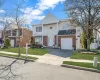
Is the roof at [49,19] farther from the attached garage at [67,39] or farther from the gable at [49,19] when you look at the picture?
the attached garage at [67,39]

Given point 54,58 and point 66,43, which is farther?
point 66,43

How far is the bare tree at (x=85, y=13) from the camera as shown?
63.2 ft

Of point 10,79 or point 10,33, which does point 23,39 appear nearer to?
point 10,33

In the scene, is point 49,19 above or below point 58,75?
above

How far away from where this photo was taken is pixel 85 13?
2014 centimetres

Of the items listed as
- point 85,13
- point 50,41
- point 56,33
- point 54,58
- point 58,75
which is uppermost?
point 85,13

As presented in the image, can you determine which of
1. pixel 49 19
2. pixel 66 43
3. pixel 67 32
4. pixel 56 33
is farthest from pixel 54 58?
pixel 49 19

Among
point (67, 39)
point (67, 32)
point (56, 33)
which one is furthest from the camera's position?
point (56, 33)

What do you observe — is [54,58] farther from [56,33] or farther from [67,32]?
[56,33]

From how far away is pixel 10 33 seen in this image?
39812 millimetres

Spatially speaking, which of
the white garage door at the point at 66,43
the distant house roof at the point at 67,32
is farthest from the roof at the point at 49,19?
the white garage door at the point at 66,43

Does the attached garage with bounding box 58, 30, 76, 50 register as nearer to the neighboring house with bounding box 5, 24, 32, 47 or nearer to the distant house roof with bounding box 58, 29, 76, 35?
the distant house roof with bounding box 58, 29, 76, 35

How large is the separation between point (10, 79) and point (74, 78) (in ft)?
11.7

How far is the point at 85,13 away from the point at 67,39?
6978mm
